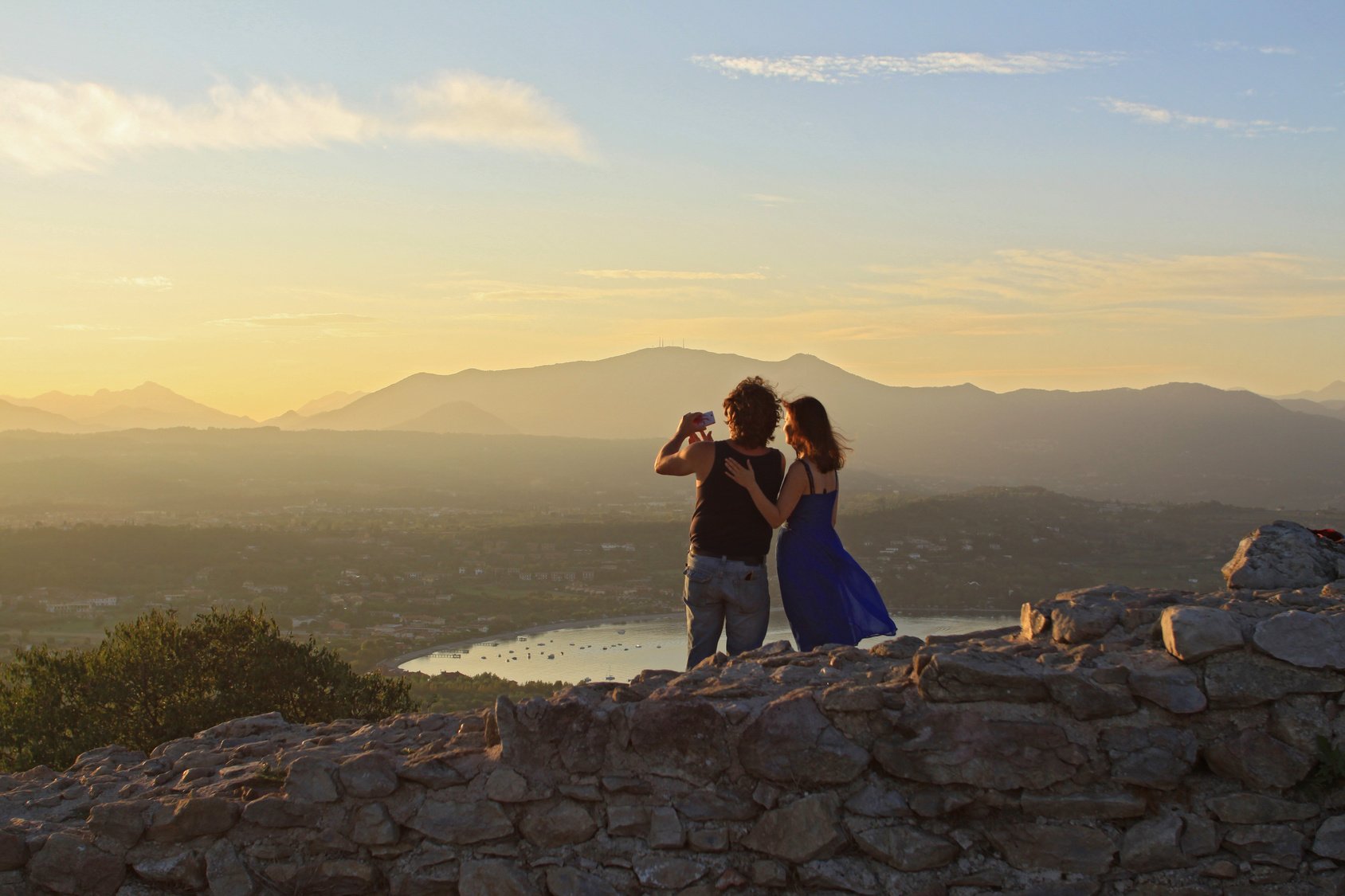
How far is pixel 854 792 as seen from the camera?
190 inches

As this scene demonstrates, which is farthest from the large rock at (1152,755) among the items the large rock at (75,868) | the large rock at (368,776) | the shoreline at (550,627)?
the shoreline at (550,627)

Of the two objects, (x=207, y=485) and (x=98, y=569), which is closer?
(x=98, y=569)

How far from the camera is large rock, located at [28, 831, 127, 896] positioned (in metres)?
5.00

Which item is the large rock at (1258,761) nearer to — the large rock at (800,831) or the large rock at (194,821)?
the large rock at (800,831)

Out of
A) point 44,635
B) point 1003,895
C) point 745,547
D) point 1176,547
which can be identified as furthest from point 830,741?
point 1176,547

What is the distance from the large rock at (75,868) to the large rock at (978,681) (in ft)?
12.6

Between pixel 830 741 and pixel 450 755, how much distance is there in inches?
70.9

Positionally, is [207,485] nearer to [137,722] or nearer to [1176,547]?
[1176,547]

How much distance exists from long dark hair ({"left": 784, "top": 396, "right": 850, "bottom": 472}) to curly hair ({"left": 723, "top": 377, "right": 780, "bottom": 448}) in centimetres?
10

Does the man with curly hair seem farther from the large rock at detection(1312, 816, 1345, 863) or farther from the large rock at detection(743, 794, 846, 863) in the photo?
the large rock at detection(1312, 816, 1345, 863)

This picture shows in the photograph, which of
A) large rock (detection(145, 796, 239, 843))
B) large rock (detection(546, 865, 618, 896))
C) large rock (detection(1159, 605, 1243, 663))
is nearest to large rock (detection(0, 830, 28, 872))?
large rock (detection(145, 796, 239, 843))

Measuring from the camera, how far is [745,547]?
6070 millimetres

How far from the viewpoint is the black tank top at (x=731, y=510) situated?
6.05 m

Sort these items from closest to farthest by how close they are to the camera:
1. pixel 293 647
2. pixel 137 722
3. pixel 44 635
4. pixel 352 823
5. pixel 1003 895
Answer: pixel 1003 895, pixel 352 823, pixel 137 722, pixel 293 647, pixel 44 635
